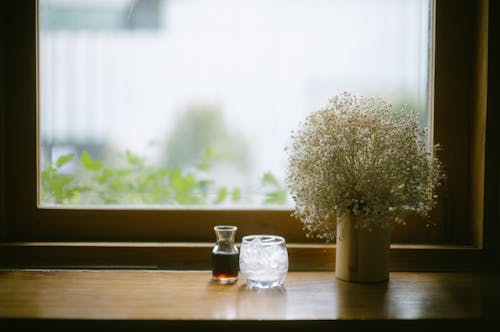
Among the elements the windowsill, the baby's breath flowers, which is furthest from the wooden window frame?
the baby's breath flowers

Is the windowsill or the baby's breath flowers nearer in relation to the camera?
the baby's breath flowers

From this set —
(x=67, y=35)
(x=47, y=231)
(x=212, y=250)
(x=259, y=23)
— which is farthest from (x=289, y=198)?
(x=67, y=35)

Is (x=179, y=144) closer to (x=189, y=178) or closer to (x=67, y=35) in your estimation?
(x=189, y=178)

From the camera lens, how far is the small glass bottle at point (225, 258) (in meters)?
1.35

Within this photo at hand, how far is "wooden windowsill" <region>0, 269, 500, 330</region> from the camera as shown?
3.56 feet

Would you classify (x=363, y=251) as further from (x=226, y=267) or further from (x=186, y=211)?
(x=186, y=211)

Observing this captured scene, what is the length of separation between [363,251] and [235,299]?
1.25 ft

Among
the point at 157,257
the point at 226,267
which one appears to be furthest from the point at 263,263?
the point at 157,257

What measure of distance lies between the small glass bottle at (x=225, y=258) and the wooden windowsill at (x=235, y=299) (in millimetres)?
30

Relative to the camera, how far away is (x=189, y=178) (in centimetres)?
163

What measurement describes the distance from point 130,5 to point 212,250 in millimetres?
841

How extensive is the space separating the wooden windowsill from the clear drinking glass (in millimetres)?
29

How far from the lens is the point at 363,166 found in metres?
1.31

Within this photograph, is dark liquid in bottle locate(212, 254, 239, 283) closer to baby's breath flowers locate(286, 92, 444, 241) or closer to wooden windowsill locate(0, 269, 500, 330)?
wooden windowsill locate(0, 269, 500, 330)
